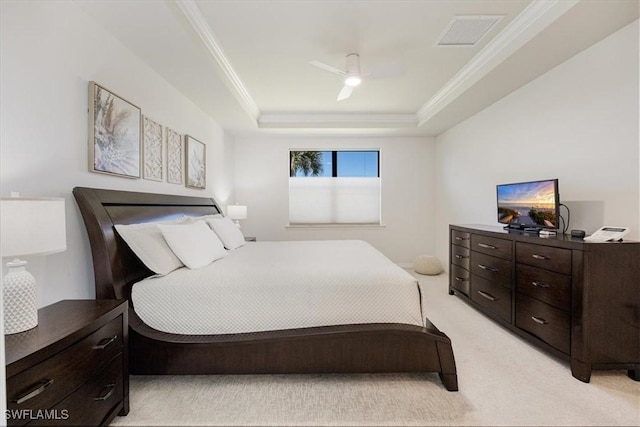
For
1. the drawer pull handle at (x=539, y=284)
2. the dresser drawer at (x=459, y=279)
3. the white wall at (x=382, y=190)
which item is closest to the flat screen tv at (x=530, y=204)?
the drawer pull handle at (x=539, y=284)

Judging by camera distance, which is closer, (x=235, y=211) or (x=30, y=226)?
(x=30, y=226)

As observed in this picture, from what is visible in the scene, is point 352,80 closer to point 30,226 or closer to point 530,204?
point 530,204

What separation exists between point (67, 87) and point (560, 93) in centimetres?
397

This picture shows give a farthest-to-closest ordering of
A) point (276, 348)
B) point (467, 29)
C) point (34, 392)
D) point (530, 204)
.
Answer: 1. point (530, 204)
2. point (467, 29)
3. point (276, 348)
4. point (34, 392)

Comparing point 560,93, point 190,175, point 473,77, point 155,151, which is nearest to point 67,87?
point 155,151

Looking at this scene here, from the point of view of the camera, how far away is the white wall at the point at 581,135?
2186 mm

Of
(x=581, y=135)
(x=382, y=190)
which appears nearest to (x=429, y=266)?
(x=382, y=190)

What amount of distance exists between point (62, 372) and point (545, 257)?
9.91ft

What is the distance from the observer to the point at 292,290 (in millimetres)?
1964

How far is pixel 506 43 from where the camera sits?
258 cm

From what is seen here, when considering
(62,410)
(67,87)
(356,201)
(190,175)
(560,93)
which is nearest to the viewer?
(62,410)

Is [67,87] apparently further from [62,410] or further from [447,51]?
[447,51]

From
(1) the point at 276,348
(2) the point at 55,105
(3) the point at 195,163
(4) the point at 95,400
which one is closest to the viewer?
(4) the point at 95,400

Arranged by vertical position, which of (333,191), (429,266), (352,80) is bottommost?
(429,266)
